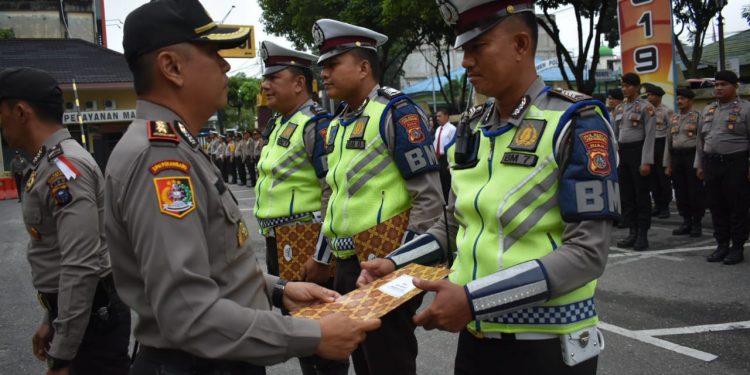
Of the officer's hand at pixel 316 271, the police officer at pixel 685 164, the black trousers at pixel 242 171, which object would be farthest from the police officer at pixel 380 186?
the black trousers at pixel 242 171

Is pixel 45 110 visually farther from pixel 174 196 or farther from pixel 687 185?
pixel 687 185

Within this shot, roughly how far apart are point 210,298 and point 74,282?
1.22 metres

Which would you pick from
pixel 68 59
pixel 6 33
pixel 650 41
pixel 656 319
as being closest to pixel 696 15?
pixel 650 41

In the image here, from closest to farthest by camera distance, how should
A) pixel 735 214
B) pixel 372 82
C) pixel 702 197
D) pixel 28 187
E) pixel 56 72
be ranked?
pixel 28 187
pixel 372 82
pixel 735 214
pixel 702 197
pixel 56 72

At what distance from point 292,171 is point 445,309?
2349 mm

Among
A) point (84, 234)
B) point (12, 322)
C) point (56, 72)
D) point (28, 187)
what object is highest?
point (56, 72)

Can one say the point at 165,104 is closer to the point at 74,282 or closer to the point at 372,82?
the point at 74,282

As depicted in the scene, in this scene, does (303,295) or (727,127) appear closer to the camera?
(303,295)

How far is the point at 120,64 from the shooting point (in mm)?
31422

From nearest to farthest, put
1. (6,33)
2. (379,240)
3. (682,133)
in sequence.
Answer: (379,240) → (682,133) → (6,33)

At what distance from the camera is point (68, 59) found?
31.2 meters

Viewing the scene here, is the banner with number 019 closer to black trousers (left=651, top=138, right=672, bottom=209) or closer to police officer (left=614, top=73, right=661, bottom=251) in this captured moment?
black trousers (left=651, top=138, right=672, bottom=209)

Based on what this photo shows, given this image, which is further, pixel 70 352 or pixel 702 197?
pixel 702 197

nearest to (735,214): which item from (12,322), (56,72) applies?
(12,322)
